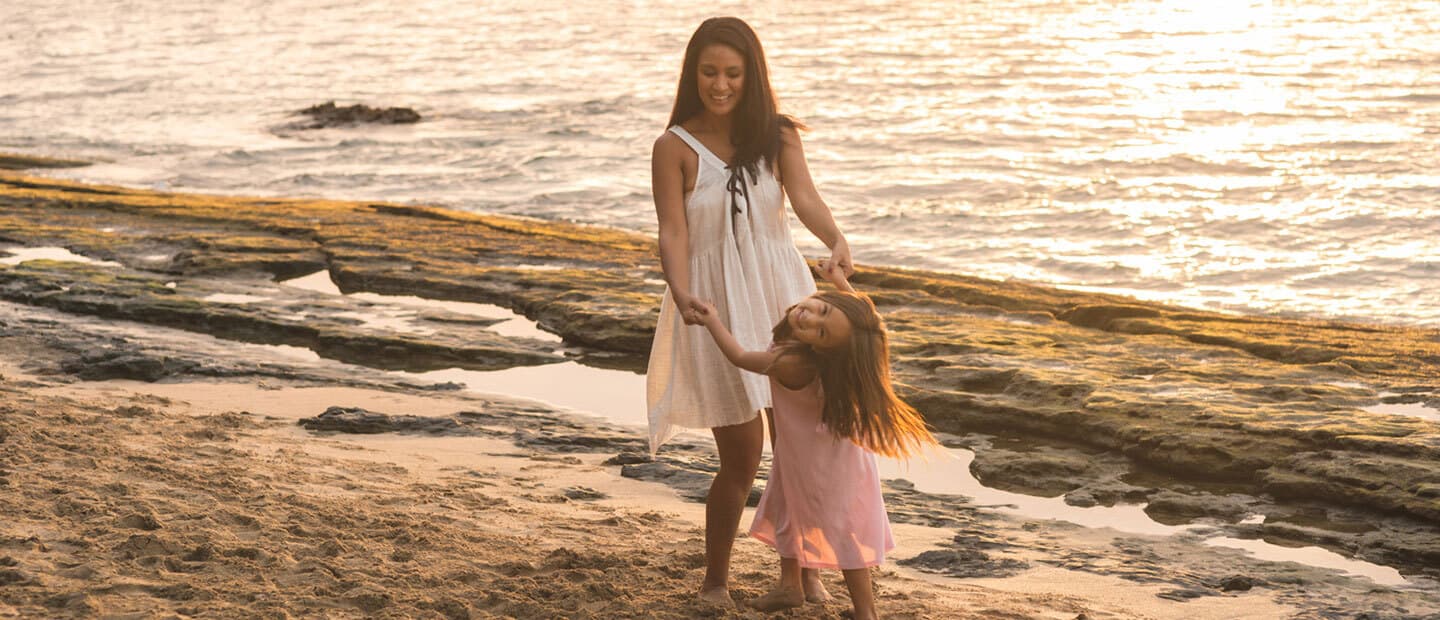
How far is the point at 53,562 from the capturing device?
4.59m

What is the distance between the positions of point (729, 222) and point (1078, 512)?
2731 mm

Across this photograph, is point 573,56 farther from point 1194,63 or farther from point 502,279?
point 502,279

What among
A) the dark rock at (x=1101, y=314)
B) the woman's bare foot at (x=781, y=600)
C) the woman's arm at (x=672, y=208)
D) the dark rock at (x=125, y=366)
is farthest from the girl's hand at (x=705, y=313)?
the dark rock at (x=1101, y=314)

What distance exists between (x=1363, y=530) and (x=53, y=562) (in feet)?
15.9

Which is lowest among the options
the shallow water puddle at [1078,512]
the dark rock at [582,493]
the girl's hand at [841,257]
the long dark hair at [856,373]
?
the dark rock at [582,493]

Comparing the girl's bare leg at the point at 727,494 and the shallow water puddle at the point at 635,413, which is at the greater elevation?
the girl's bare leg at the point at 727,494

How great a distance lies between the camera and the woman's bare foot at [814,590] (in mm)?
4777

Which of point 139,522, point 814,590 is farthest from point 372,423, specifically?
point 814,590

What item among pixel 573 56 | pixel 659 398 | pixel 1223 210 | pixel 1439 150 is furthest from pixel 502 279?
pixel 573 56

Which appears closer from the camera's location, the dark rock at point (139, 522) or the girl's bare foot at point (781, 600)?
the girl's bare foot at point (781, 600)

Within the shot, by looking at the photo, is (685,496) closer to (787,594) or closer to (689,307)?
(787,594)

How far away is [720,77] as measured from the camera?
436 centimetres

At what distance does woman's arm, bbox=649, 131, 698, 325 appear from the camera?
174 inches

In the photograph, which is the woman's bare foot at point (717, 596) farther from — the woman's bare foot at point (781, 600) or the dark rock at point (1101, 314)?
the dark rock at point (1101, 314)
